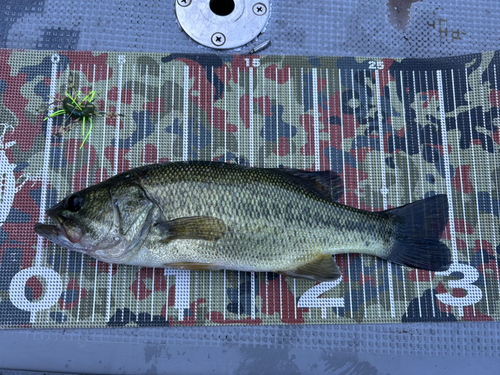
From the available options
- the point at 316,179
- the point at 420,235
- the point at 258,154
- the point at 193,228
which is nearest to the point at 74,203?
the point at 193,228

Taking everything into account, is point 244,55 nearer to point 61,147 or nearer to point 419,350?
point 61,147

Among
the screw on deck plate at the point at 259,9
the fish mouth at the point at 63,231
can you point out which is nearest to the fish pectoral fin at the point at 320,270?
the fish mouth at the point at 63,231

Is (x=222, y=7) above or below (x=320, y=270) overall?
above

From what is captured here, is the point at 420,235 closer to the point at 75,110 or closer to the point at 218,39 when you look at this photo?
the point at 218,39

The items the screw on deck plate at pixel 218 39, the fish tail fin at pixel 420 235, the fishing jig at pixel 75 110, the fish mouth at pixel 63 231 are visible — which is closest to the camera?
the fish mouth at pixel 63 231

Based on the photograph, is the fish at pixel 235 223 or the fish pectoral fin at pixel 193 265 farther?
the fish pectoral fin at pixel 193 265

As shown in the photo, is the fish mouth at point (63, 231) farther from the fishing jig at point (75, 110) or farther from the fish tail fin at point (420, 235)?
the fish tail fin at point (420, 235)

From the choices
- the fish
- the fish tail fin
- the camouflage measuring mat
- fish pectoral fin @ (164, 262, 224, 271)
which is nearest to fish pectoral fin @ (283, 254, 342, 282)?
the fish
